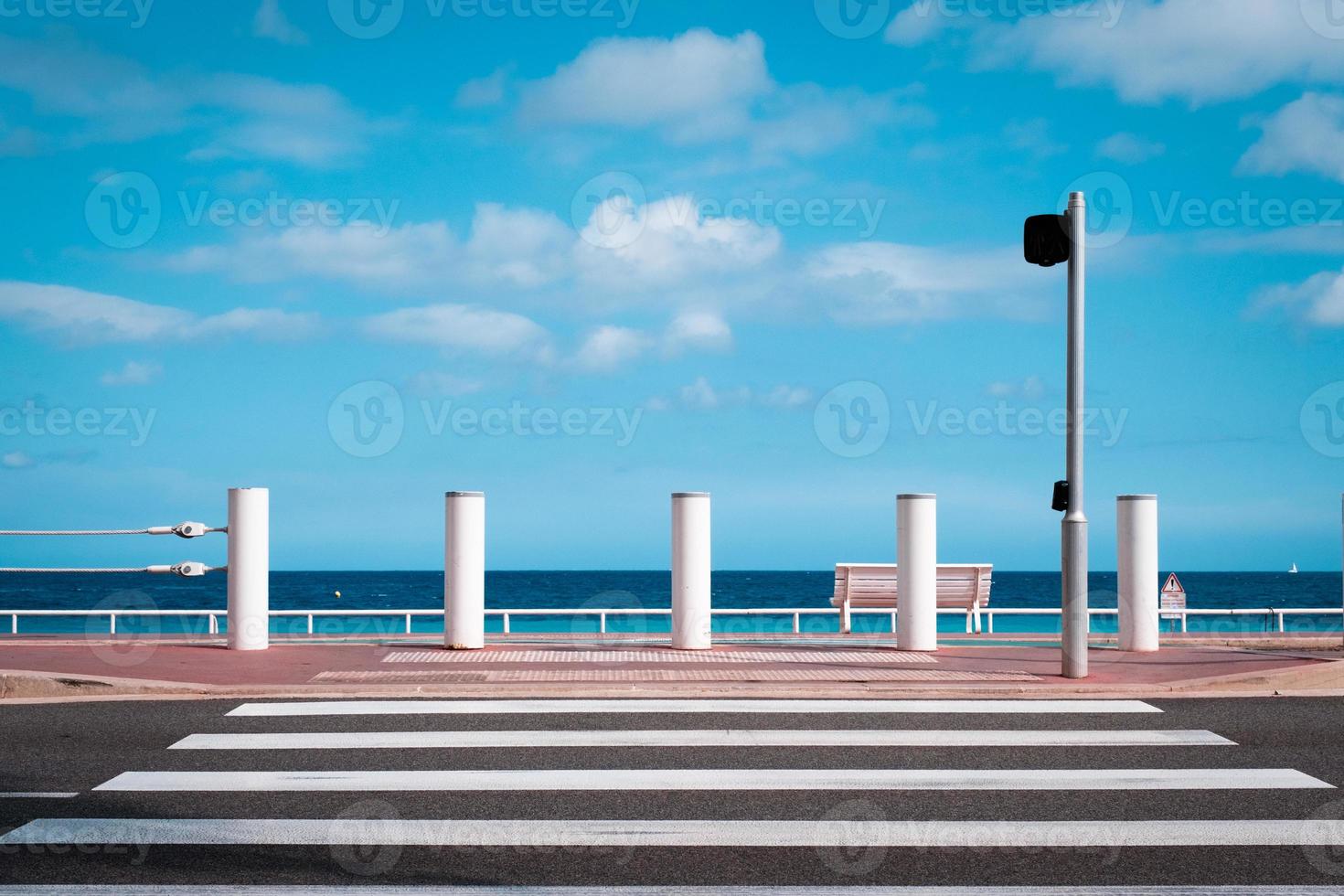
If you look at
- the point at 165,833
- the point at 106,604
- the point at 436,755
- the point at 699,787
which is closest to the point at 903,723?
the point at 699,787

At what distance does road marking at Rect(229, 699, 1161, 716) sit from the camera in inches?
430

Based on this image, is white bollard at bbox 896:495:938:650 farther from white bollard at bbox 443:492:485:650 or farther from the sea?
the sea

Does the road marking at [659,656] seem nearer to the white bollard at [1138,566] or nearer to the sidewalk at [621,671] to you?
the sidewalk at [621,671]

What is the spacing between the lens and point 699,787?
25.8ft

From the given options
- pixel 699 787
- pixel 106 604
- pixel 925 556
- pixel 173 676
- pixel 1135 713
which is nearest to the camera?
pixel 699 787

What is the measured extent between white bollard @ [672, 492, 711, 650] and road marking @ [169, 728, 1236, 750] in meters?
5.52

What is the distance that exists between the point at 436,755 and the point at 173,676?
15.1ft

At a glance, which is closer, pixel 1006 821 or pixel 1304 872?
pixel 1304 872

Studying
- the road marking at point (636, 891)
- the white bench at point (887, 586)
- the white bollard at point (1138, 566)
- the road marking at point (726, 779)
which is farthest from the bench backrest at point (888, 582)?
the road marking at point (636, 891)

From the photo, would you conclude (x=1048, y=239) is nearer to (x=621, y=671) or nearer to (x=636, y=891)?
(x=621, y=671)

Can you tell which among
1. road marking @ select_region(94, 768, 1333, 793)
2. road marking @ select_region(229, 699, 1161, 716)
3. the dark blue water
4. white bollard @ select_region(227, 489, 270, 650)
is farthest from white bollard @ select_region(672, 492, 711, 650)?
the dark blue water

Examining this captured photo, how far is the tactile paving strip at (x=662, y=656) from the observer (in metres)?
14.5

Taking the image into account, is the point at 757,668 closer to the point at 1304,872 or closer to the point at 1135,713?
the point at 1135,713

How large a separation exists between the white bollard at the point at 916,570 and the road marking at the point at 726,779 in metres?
6.93
